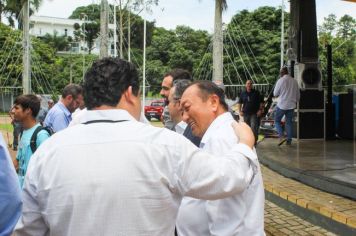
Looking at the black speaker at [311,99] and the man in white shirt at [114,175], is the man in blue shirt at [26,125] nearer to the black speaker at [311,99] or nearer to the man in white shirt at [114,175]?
the man in white shirt at [114,175]

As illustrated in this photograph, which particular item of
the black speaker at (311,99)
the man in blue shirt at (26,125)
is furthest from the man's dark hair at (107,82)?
the black speaker at (311,99)

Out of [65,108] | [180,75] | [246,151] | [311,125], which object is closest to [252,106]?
[311,125]

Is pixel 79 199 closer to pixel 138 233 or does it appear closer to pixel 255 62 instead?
pixel 138 233

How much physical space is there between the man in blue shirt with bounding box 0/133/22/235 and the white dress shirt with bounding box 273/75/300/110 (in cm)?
813

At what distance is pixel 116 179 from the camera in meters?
1.53

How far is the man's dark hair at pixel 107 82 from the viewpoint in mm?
1674

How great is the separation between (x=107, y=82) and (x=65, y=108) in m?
4.41

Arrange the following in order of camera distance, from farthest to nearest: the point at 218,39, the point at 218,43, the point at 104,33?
the point at 104,33 → the point at 218,43 → the point at 218,39

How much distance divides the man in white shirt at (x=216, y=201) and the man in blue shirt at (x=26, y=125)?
206cm

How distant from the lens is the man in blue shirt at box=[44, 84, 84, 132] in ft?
18.7

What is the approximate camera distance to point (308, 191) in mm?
5516

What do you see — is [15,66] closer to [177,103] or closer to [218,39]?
[218,39]

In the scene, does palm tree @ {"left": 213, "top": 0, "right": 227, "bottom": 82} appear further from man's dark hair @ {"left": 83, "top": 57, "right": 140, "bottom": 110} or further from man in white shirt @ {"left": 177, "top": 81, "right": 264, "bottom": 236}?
man's dark hair @ {"left": 83, "top": 57, "right": 140, "bottom": 110}

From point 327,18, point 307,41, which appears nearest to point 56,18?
point 327,18
